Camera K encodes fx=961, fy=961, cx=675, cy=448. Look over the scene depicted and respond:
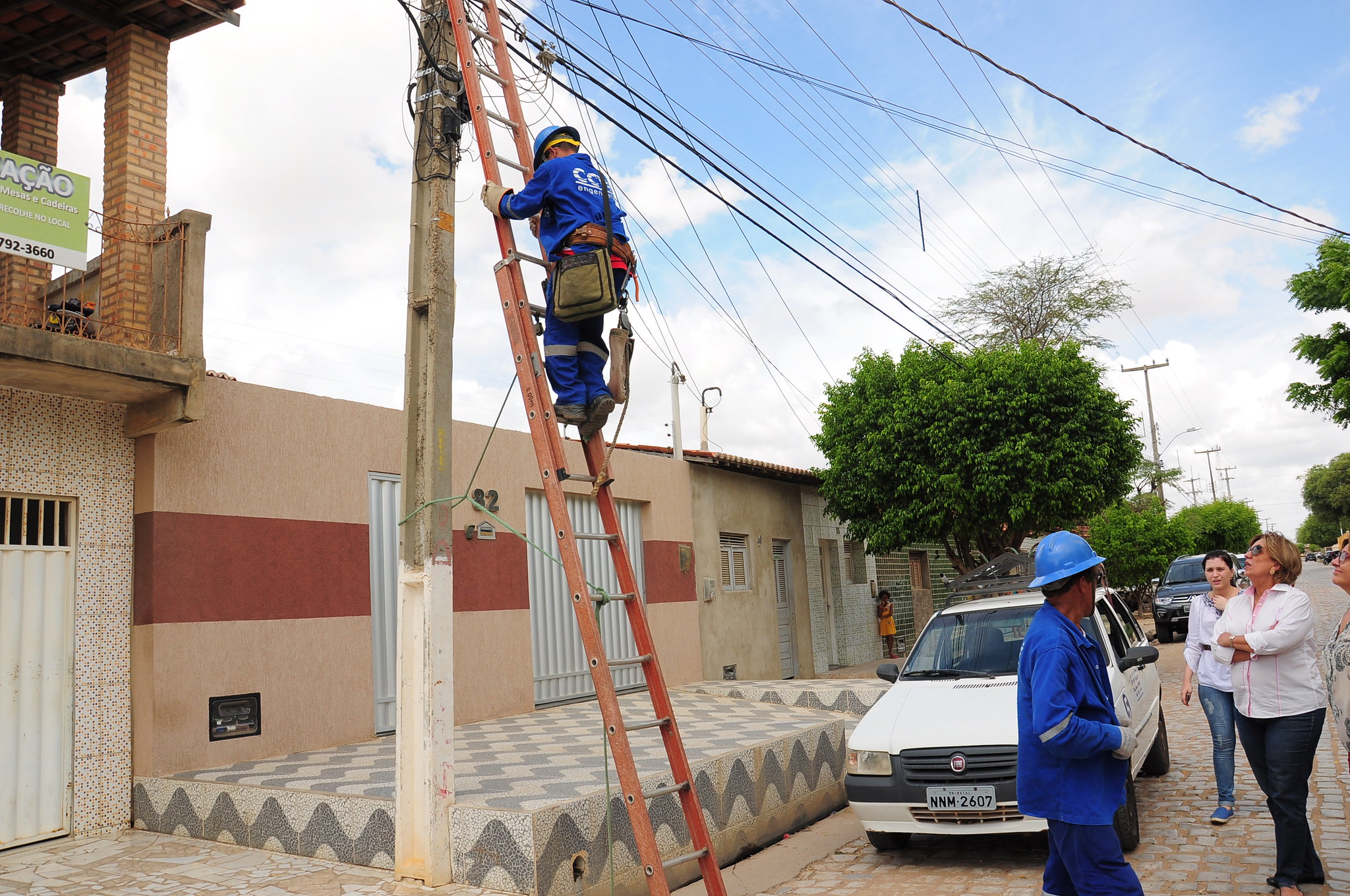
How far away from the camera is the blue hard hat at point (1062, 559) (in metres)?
3.49

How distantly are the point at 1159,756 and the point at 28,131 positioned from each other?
11.8 meters

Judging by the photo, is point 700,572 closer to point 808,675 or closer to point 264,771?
point 808,675

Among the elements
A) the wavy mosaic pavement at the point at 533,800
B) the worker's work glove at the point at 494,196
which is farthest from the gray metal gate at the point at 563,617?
the worker's work glove at the point at 494,196

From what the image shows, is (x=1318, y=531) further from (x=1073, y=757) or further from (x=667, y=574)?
(x=1073, y=757)

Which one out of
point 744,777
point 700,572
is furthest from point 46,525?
point 700,572

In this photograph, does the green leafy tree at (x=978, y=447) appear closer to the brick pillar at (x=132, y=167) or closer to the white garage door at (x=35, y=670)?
the brick pillar at (x=132, y=167)

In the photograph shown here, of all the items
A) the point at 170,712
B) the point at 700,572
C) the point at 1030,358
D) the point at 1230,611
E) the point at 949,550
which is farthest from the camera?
the point at 949,550

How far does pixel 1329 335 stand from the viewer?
19234 millimetres

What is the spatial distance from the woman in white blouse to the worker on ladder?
363 cm

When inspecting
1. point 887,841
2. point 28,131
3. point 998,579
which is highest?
point 28,131

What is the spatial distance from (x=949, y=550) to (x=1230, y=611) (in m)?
13.3

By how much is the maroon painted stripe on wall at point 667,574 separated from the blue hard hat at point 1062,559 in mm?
10192

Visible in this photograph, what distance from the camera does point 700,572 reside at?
48.8 feet

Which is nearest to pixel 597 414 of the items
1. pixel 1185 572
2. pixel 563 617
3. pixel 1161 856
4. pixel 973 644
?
pixel 973 644
